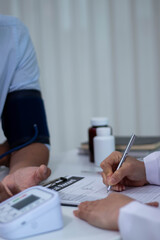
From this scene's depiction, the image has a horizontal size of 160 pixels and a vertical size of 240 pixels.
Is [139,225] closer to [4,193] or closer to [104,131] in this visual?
[4,193]

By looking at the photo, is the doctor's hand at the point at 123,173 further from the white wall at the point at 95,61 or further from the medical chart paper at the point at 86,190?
the white wall at the point at 95,61

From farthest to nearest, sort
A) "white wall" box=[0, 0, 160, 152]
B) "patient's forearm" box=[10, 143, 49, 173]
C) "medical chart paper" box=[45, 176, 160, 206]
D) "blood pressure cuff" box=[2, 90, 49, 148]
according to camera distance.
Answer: "white wall" box=[0, 0, 160, 152], "blood pressure cuff" box=[2, 90, 49, 148], "patient's forearm" box=[10, 143, 49, 173], "medical chart paper" box=[45, 176, 160, 206]

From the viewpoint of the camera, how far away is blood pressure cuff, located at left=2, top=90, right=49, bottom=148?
3.67 ft

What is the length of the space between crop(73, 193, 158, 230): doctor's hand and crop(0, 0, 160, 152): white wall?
1.68 meters

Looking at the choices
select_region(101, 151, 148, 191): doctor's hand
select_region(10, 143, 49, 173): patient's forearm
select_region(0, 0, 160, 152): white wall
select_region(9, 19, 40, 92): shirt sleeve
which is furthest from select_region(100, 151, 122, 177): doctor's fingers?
select_region(0, 0, 160, 152): white wall

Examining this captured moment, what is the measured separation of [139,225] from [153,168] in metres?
0.31

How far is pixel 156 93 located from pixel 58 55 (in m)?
0.78

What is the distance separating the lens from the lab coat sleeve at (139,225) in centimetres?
52

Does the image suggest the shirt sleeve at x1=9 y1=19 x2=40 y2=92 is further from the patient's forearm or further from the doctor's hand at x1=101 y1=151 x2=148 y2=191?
the doctor's hand at x1=101 y1=151 x2=148 y2=191

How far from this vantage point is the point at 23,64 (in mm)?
1180

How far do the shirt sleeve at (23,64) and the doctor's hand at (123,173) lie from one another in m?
0.49

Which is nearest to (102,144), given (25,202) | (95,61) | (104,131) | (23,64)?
(104,131)

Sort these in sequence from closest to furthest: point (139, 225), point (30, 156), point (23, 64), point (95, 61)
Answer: point (139, 225) < point (30, 156) < point (23, 64) < point (95, 61)

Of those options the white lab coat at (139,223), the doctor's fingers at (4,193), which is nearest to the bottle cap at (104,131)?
the doctor's fingers at (4,193)
